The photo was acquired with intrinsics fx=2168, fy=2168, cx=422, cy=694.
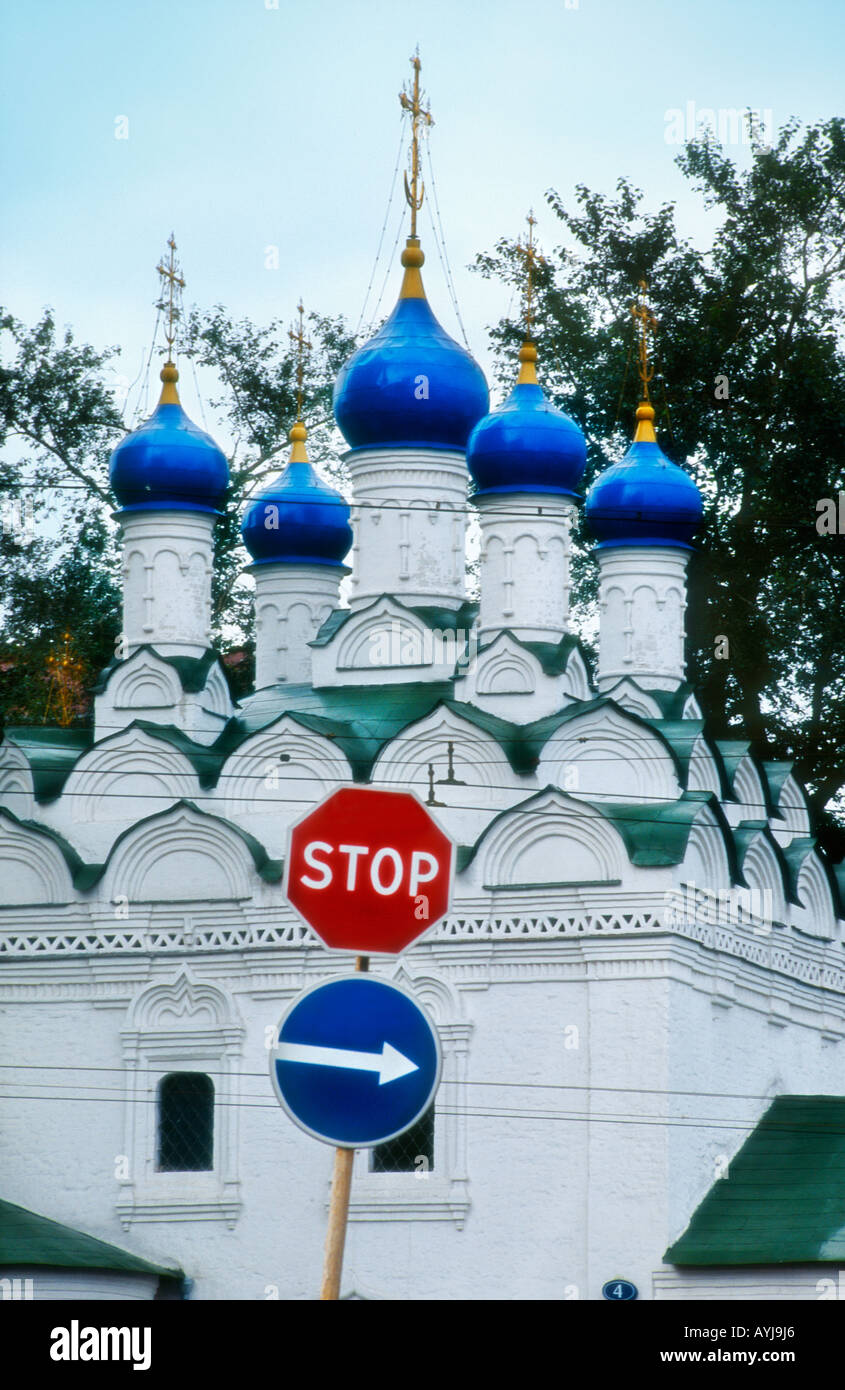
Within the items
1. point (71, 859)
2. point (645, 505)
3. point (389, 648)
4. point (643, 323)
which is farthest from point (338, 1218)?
point (643, 323)

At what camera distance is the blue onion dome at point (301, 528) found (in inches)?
640

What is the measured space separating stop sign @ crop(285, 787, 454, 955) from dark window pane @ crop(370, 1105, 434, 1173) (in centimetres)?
801

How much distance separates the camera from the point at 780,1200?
1238 cm

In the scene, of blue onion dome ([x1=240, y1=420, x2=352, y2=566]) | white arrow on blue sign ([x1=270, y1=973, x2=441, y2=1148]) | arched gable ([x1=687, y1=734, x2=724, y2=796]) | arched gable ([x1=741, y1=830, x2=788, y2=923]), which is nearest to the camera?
white arrow on blue sign ([x1=270, y1=973, x2=441, y2=1148])

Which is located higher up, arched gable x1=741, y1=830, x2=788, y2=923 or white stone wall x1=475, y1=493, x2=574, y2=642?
white stone wall x1=475, y1=493, x2=574, y2=642

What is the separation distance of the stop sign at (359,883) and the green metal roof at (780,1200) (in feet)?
25.1

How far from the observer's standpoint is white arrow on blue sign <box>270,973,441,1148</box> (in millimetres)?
4531

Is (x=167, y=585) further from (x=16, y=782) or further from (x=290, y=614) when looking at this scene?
(x=16, y=782)

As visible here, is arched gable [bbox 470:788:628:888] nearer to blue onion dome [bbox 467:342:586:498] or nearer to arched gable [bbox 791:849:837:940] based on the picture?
arched gable [bbox 791:849:837:940]

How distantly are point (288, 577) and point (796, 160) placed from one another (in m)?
6.64

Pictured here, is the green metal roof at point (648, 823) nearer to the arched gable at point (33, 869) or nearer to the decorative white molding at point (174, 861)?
the decorative white molding at point (174, 861)

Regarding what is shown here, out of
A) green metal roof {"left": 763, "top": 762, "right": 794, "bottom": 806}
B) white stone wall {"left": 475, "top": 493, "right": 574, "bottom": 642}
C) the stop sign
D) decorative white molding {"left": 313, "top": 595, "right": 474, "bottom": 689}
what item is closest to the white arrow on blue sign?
the stop sign

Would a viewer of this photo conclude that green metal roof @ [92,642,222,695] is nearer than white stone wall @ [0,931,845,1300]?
No

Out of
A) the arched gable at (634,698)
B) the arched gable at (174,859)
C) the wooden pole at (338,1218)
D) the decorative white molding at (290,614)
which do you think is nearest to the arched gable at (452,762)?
the arched gable at (174,859)
